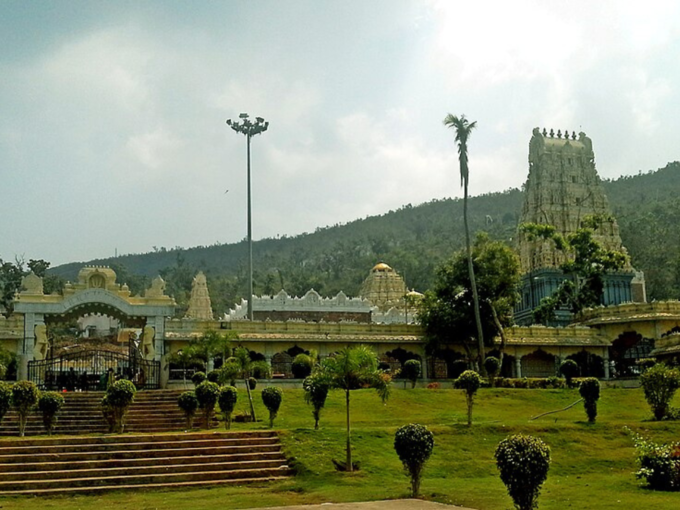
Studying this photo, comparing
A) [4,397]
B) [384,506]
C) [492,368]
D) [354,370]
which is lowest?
[384,506]

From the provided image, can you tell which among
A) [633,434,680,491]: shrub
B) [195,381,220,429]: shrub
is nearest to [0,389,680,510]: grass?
[633,434,680,491]: shrub

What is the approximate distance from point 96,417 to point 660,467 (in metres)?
18.4

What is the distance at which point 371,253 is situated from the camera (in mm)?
165625

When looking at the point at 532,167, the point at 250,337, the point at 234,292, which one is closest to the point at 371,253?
the point at 234,292

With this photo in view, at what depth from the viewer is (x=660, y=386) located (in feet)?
86.4

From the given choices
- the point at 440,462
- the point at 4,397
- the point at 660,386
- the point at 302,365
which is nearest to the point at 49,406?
the point at 4,397

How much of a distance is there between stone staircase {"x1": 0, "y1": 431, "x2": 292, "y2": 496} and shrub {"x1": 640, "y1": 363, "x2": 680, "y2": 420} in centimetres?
1309

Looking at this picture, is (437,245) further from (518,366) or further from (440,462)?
(440,462)

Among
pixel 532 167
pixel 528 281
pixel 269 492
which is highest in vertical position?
pixel 532 167

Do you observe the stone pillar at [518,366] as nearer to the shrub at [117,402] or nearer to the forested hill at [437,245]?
the shrub at [117,402]

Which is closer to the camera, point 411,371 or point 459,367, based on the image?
point 411,371

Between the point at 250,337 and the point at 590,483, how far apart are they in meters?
25.9

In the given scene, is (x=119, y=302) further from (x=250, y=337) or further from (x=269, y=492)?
(x=269, y=492)

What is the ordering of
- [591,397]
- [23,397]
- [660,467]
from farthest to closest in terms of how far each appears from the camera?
1. [591,397]
2. [23,397]
3. [660,467]
